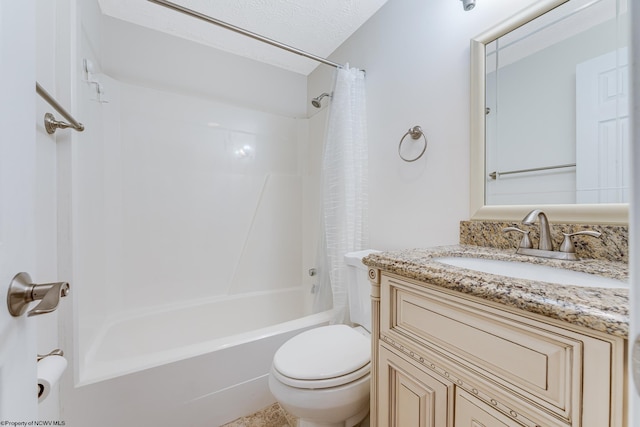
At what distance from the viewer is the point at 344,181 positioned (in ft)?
5.27

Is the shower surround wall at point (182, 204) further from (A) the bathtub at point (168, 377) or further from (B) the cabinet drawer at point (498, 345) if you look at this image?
(B) the cabinet drawer at point (498, 345)

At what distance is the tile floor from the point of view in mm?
1274

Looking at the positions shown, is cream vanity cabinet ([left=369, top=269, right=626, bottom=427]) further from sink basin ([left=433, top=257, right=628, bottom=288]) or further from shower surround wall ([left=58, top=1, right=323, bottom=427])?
shower surround wall ([left=58, top=1, right=323, bottom=427])

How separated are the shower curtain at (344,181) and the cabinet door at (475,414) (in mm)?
974

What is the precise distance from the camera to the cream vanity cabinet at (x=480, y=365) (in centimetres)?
40

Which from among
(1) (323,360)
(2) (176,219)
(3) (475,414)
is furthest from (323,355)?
(2) (176,219)

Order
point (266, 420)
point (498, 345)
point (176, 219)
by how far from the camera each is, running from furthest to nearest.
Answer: point (176, 219) < point (266, 420) < point (498, 345)

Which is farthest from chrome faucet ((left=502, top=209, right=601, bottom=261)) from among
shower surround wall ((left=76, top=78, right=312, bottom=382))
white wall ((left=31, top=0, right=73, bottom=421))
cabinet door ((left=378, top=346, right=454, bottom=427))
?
shower surround wall ((left=76, top=78, right=312, bottom=382))

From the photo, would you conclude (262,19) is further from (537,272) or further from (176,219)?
(537,272)

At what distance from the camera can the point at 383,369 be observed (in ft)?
2.60

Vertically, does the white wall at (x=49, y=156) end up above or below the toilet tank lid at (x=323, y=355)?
above

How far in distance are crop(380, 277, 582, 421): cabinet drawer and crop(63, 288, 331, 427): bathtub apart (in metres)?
0.92

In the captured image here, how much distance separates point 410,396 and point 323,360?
14.4 inches

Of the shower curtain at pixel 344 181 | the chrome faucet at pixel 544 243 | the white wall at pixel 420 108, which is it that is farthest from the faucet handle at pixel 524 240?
the shower curtain at pixel 344 181
